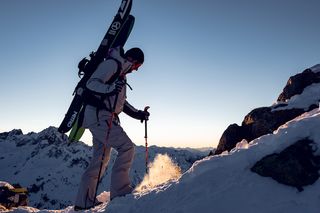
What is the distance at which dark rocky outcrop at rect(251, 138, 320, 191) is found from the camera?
22.2 ft

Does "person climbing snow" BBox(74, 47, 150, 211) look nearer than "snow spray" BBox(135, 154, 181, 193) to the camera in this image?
Yes

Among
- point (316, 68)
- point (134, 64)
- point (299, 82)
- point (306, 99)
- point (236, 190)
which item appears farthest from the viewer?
point (316, 68)

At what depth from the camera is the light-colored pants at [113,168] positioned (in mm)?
9133

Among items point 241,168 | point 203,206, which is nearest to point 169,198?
point 203,206

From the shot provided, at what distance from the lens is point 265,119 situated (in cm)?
1301

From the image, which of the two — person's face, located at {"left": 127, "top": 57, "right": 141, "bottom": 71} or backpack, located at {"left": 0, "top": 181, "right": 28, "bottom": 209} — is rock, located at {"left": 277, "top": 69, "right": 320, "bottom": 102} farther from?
backpack, located at {"left": 0, "top": 181, "right": 28, "bottom": 209}

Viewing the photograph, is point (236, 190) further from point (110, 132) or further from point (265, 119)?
point (265, 119)

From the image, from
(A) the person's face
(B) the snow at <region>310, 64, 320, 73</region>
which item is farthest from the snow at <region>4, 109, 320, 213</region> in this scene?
(B) the snow at <region>310, 64, 320, 73</region>

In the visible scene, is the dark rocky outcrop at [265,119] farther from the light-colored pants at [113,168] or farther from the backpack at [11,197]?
the backpack at [11,197]

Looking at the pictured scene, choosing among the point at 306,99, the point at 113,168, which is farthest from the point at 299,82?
the point at 113,168

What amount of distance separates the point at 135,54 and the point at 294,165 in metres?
4.64

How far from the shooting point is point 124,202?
8.15 m

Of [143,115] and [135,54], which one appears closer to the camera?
[135,54]

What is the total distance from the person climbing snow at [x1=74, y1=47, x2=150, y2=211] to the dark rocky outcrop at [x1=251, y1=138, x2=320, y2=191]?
11.1 feet
